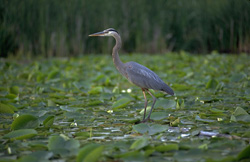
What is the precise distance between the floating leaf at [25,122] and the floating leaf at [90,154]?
1.02m

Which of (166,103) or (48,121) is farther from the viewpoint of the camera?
(166,103)

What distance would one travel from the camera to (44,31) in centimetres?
895

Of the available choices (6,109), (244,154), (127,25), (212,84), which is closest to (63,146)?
(244,154)

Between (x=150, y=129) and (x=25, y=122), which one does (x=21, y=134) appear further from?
(x=150, y=129)

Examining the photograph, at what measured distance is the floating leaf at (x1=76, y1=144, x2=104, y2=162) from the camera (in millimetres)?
2084

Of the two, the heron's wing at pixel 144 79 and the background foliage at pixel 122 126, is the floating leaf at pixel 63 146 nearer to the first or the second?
the background foliage at pixel 122 126

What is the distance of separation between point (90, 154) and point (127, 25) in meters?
9.13

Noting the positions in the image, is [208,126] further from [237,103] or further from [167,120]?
[237,103]

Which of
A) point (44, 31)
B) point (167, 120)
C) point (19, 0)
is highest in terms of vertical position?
point (19, 0)

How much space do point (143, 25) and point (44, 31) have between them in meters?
3.31

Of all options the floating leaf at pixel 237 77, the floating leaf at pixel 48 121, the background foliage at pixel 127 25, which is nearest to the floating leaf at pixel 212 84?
the floating leaf at pixel 237 77

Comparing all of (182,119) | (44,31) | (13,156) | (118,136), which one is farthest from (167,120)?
(44,31)

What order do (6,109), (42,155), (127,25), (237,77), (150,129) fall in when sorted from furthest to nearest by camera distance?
(127,25), (237,77), (6,109), (150,129), (42,155)

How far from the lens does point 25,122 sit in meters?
3.03
